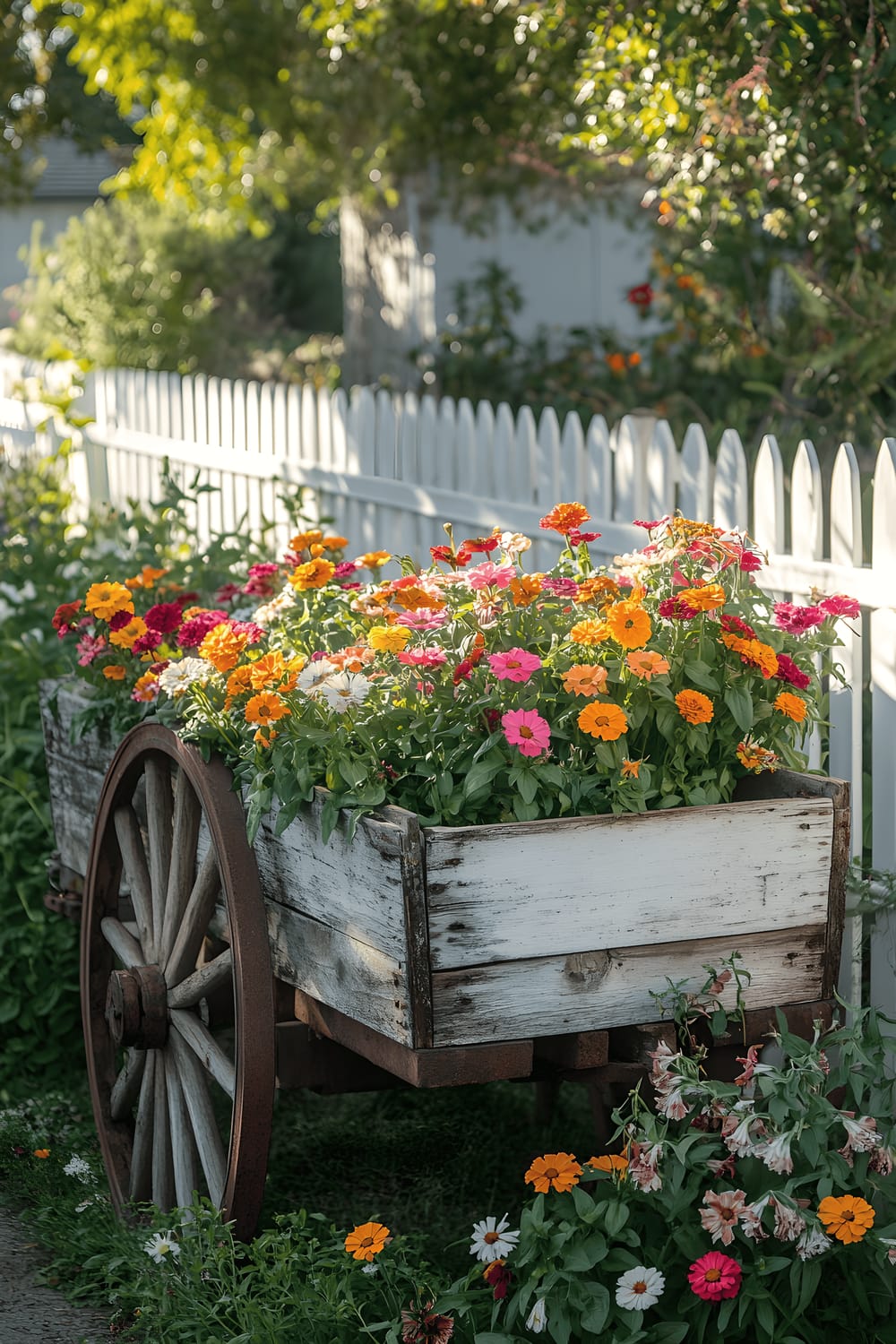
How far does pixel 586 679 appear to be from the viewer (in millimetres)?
2258

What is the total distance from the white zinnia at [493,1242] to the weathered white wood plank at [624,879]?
43 centimetres

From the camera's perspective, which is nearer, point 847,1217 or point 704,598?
point 847,1217

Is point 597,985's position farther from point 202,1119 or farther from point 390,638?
point 202,1119

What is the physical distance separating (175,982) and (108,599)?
2.56ft

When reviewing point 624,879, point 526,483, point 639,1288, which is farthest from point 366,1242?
point 526,483

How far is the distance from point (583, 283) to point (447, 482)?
11936mm

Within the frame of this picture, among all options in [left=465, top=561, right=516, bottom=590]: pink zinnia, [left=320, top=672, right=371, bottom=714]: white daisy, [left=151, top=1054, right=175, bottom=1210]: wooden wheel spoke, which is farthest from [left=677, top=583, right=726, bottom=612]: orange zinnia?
[left=151, top=1054, right=175, bottom=1210]: wooden wheel spoke

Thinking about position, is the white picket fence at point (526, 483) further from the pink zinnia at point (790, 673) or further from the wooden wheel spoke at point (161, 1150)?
the wooden wheel spoke at point (161, 1150)

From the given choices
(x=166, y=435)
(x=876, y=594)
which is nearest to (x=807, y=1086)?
(x=876, y=594)

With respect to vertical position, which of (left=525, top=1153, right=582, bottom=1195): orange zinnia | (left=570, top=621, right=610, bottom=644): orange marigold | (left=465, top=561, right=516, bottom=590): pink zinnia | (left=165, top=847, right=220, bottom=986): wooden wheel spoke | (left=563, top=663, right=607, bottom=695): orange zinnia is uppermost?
(left=465, top=561, right=516, bottom=590): pink zinnia

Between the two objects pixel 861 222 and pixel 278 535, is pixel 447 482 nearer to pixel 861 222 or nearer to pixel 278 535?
pixel 278 535

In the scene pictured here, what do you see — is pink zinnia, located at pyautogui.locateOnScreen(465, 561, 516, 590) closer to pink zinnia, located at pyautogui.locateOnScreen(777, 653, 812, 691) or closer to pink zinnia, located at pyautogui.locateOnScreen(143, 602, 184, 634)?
pink zinnia, located at pyautogui.locateOnScreen(777, 653, 812, 691)

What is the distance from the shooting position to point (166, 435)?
643 cm

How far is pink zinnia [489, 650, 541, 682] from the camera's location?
2.24 metres
